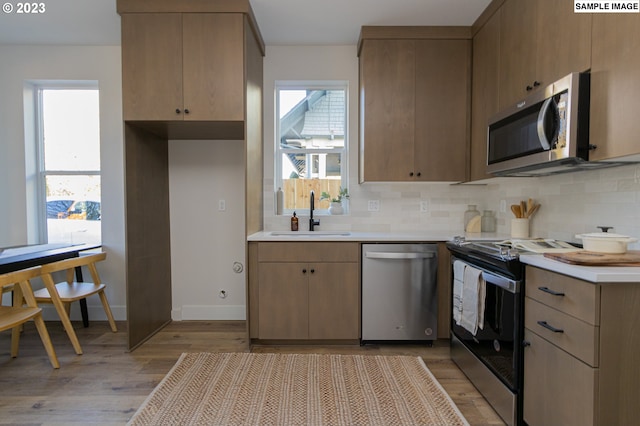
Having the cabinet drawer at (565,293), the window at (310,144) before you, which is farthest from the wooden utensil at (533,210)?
the window at (310,144)

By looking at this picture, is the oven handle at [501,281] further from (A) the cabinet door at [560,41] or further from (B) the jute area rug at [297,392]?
(A) the cabinet door at [560,41]

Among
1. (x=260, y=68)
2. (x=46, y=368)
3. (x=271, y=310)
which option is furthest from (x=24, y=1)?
(x=271, y=310)

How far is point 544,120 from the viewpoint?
1.56m

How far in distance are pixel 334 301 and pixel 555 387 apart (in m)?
1.42

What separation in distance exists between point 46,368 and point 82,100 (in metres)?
2.37

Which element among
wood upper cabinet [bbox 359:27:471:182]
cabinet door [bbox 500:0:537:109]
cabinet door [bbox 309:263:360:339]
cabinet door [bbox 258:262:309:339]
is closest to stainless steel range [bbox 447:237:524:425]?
cabinet door [bbox 309:263:360:339]

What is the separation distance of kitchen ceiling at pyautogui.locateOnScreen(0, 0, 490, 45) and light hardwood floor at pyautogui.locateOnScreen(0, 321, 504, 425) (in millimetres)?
2611

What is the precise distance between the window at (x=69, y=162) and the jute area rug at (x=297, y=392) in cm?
185

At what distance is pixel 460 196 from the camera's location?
294 centimetres

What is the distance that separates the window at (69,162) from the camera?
2.98 metres

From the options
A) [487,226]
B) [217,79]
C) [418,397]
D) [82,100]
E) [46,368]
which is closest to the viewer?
[418,397]

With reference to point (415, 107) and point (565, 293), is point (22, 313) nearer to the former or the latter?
point (565, 293)

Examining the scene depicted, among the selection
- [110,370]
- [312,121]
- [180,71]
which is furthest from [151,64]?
[110,370]

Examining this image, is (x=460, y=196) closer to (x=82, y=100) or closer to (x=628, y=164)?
(x=628, y=164)
